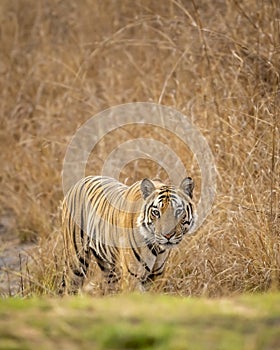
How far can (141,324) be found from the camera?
291 centimetres

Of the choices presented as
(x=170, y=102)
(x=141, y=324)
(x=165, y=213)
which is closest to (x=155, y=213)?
(x=165, y=213)

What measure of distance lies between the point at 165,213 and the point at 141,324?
2.52 metres

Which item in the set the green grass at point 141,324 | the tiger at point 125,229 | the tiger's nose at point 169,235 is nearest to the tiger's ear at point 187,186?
the tiger at point 125,229

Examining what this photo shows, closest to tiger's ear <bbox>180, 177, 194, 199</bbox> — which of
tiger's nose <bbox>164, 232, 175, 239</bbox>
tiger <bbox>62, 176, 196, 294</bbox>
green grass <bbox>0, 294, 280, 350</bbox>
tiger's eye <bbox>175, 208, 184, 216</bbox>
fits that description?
tiger <bbox>62, 176, 196, 294</bbox>

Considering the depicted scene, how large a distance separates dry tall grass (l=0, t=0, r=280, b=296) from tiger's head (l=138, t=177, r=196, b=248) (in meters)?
0.23

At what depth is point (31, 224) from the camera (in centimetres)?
852

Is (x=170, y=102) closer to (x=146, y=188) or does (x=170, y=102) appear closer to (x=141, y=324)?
(x=146, y=188)

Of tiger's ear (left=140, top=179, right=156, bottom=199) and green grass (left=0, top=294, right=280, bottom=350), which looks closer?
green grass (left=0, top=294, right=280, bottom=350)

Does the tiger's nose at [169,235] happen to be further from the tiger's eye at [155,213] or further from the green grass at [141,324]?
the green grass at [141,324]

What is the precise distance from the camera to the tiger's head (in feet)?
17.5

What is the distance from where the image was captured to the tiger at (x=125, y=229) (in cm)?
537

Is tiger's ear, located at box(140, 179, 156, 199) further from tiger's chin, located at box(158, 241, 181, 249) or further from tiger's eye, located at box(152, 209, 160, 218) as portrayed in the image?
tiger's chin, located at box(158, 241, 181, 249)

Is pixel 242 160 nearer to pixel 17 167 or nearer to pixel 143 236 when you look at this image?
pixel 143 236

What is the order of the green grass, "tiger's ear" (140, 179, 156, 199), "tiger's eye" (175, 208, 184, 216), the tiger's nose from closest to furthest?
the green grass, the tiger's nose, "tiger's eye" (175, 208, 184, 216), "tiger's ear" (140, 179, 156, 199)
